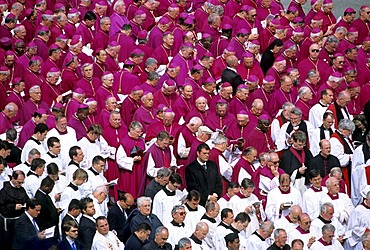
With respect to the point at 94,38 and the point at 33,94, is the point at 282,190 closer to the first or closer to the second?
the point at 33,94

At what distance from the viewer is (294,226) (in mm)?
16141

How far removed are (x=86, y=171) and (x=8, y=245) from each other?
170cm

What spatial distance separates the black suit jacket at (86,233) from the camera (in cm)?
1545

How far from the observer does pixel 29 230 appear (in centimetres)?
1547

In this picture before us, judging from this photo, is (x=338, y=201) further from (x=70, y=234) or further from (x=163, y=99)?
(x=70, y=234)

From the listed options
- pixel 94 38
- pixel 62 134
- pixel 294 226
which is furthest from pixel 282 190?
pixel 94 38

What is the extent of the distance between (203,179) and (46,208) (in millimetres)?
2373

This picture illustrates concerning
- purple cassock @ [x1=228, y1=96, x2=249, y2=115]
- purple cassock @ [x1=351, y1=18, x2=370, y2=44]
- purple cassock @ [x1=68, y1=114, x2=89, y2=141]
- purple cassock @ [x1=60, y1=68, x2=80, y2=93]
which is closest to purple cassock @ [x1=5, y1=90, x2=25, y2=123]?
purple cassock @ [x1=60, y1=68, x2=80, y2=93]

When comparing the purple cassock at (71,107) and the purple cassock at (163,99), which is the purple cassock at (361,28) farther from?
the purple cassock at (71,107)

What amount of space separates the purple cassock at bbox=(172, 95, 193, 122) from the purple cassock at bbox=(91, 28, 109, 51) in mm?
2640

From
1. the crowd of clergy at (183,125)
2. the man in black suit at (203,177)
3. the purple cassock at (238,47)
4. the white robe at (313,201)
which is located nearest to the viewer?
the crowd of clergy at (183,125)

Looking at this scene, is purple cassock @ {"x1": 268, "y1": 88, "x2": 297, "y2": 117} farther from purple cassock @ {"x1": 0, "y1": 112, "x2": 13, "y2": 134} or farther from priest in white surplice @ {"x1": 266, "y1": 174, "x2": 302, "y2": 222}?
purple cassock @ {"x1": 0, "y1": 112, "x2": 13, "y2": 134}

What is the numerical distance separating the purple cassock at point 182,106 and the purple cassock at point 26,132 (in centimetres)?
214

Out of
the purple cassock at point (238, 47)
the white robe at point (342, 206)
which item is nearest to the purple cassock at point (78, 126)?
the white robe at point (342, 206)
